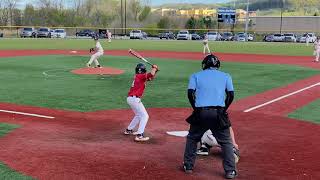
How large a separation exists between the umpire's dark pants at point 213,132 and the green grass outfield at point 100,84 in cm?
617

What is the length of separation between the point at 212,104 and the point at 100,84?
11856mm

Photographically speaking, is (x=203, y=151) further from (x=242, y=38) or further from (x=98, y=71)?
(x=242, y=38)

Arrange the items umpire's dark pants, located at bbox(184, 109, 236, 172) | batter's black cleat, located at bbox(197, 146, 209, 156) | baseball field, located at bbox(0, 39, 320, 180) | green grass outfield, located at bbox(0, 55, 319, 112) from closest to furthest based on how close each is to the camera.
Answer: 1. umpire's dark pants, located at bbox(184, 109, 236, 172)
2. baseball field, located at bbox(0, 39, 320, 180)
3. batter's black cleat, located at bbox(197, 146, 209, 156)
4. green grass outfield, located at bbox(0, 55, 319, 112)

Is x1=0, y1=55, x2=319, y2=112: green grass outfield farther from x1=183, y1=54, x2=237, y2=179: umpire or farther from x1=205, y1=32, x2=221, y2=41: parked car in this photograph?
x1=205, y1=32, x2=221, y2=41: parked car

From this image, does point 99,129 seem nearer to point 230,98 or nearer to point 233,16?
point 230,98

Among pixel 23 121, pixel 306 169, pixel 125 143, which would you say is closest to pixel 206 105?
pixel 306 169

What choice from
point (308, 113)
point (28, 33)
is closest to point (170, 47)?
point (28, 33)

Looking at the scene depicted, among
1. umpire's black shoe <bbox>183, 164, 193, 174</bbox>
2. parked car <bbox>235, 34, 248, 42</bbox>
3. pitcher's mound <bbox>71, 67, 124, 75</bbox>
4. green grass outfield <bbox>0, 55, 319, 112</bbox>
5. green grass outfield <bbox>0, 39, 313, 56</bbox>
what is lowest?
umpire's black shoe <bbox>183, 164, 193, 174</bbox>

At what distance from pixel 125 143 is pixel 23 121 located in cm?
326

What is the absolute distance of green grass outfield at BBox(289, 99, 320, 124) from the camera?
12250 mm

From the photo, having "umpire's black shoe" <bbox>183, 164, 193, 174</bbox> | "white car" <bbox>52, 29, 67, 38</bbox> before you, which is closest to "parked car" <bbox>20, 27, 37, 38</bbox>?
"white car" <bbox>52, 29, 67, 38</bbox>

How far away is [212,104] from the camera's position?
714 cm

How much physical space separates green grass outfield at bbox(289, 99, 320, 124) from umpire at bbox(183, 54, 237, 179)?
5376 millimetres

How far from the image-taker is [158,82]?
1958cm
